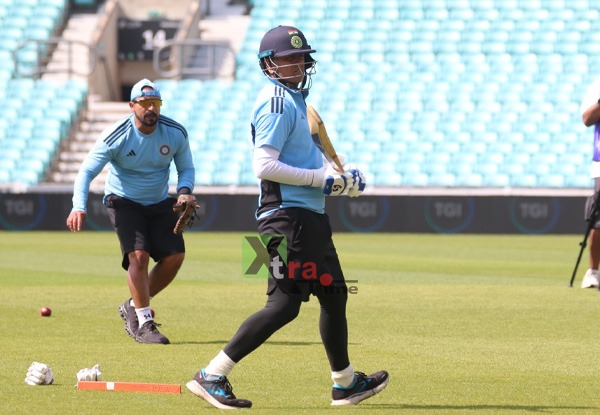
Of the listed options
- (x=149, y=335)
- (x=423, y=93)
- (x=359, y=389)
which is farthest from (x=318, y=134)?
(x=423, y=93)

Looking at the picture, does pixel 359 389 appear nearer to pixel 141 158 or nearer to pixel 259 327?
pixel 259 327

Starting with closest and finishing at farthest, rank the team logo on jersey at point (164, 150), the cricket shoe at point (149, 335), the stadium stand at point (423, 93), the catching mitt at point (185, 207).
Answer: the catching mitt at point (185, 207), the cricket shoe at point (149, 335), the team logo on jersey at point (164, 150), the stadium stand at point (423, 93)

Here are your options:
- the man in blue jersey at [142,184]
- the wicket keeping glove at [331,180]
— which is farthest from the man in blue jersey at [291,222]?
the man in blue jersey at [142,184]

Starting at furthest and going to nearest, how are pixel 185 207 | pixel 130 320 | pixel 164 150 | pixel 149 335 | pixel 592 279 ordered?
pixel 592 279 < pixel 164 150 < pixel 130 320 < pixel 149 335 < pixel 185 207

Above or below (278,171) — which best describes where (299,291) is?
below

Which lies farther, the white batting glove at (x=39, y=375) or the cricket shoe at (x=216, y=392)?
the white batting glove at (x=39, y=375)

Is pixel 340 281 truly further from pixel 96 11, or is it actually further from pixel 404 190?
pixel 96 11

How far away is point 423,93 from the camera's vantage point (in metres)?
31.5

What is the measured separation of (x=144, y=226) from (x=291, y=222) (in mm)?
3622

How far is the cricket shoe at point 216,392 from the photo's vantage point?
22.4 ft

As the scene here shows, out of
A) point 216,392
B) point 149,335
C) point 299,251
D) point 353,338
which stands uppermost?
point 299,251

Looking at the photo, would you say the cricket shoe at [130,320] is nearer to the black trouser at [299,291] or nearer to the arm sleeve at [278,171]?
the black trouser at [299,291]

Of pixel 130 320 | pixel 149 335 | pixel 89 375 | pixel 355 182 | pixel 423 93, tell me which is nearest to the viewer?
pixel 355 182

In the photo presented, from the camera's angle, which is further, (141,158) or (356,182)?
(141,158)
